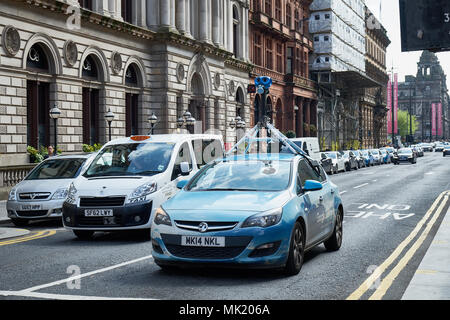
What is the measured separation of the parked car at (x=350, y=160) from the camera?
51156 mm

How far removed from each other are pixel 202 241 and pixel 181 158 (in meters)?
5.90

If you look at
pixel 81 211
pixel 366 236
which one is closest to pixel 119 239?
pixel 81 211

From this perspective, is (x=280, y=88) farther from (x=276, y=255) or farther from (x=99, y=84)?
(x=276, y=255)

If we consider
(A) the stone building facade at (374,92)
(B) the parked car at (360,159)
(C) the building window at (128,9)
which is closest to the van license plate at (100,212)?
(C) the building window at (128,9)

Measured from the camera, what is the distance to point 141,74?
3684cm

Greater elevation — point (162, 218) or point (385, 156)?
point (162, 218)

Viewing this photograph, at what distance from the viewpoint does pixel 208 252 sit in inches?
329

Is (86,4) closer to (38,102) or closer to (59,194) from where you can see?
(38,102)

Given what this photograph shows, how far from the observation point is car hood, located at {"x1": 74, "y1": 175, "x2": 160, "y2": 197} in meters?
12.3

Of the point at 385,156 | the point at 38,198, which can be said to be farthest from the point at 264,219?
the point at 385,156

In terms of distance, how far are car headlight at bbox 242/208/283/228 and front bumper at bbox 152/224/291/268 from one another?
0.06 meters

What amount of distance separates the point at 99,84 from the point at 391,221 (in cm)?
1985

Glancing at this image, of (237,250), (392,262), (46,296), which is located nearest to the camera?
(46,296)

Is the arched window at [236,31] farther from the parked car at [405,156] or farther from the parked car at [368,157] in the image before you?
the parked car at [405,156]
